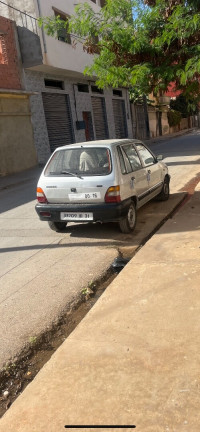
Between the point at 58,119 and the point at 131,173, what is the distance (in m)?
16.9

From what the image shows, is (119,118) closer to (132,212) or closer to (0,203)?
(0,203)

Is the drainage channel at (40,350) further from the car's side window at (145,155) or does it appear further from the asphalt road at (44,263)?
the car's side window at (145,155)

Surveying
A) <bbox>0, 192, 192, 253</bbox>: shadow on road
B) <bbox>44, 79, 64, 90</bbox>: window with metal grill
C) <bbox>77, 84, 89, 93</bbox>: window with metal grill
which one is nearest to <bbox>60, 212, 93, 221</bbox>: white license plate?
<bbox>0, 192, 192, 253</bbox>: shadow on road

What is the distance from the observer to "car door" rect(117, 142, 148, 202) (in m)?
6.50

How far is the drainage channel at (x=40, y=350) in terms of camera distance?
3.11 m

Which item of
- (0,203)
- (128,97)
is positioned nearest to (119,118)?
(128,97)

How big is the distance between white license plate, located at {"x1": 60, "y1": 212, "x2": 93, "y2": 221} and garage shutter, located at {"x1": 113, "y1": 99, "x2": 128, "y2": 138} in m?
25.5

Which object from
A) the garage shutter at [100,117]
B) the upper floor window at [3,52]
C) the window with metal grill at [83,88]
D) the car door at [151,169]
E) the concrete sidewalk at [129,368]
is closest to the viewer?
the concrete sidewalk at [129,368]

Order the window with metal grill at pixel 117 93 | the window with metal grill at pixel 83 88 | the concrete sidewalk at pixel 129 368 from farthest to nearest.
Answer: the window with metal grill at pixel 117 93 → the window with metal grill at pixel 83 88 → the concrete sidewalk at pixel 129 368

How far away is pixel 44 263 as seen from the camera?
5.66m

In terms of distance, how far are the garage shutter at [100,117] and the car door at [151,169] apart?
19.9 meters

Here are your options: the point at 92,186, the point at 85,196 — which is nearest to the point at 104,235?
the point at 85,196

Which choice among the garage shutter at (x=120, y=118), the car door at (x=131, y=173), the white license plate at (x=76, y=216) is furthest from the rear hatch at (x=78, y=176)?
the garage shutter at (x=120, y=118)

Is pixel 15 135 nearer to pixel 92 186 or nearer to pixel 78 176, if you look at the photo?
pixel 78 176
